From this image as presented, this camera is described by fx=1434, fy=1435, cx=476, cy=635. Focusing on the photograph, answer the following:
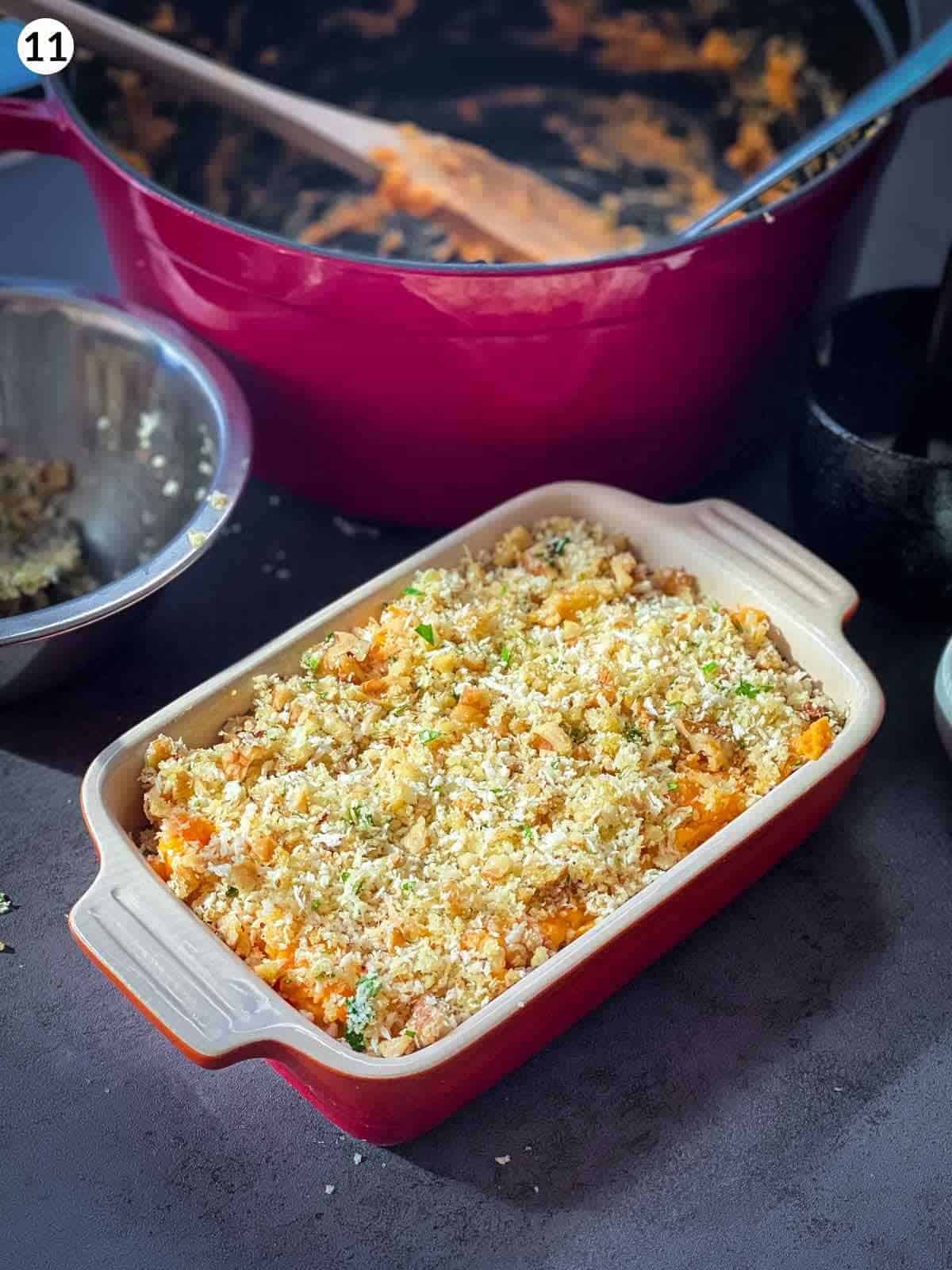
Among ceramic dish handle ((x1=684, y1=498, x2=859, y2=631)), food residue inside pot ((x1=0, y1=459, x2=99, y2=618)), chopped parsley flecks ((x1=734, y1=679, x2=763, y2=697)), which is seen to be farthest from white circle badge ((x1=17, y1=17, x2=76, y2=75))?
chopped parsley flecks ((x1=734, y1=679, x2=763, y2=697))

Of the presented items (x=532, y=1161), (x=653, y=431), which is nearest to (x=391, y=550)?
(x=653, y=431)

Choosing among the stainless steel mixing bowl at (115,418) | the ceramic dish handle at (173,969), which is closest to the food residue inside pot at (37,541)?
the stainless steel mixing bowl at (115,418)

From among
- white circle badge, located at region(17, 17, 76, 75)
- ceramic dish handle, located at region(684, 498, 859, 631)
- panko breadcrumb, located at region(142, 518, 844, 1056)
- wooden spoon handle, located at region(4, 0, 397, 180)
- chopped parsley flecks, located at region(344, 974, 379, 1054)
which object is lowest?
chopped parsley flecks, located at region(344, 974, 379, 1054)

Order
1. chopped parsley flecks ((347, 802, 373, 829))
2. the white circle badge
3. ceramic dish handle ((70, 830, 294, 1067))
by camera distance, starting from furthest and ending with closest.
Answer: the white circle badge → chopped parsley flecks ((347, 802, 373, 829)) → ceramic dish handle ((70, 830, 294, 1067))

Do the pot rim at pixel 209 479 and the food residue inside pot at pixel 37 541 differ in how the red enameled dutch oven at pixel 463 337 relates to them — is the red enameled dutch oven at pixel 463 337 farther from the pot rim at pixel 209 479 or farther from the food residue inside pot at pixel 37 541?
the food residue inside pot at pixel 37 541

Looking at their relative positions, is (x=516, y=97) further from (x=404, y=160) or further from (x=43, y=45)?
(x=43, y=45)

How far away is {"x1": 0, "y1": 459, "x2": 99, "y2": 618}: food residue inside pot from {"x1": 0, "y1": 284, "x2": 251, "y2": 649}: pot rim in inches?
2.5

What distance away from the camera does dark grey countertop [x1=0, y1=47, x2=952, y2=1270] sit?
93 centimetres

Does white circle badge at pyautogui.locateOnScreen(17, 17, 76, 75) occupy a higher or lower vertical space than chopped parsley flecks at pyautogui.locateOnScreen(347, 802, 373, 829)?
higher

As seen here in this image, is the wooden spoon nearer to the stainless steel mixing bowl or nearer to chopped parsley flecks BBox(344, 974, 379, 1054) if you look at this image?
the stainless steel mixing bowl

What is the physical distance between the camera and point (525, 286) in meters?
1.10

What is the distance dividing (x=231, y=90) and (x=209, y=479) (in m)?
0.37

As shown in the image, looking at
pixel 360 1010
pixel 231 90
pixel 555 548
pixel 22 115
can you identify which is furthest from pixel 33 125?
pixel 360 1010

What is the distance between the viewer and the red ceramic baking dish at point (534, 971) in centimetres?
86
